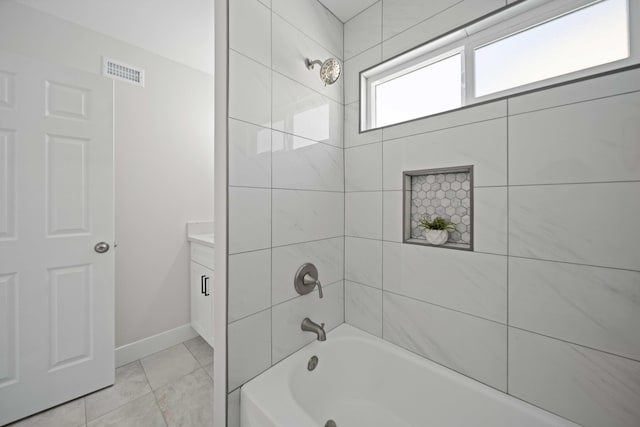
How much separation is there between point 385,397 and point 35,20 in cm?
317

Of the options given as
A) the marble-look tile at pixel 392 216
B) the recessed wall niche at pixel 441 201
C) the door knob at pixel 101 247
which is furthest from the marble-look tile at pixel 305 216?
the door knob at pixel 101 247

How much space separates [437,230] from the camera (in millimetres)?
1232

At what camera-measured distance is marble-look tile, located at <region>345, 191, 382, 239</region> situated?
1478mm

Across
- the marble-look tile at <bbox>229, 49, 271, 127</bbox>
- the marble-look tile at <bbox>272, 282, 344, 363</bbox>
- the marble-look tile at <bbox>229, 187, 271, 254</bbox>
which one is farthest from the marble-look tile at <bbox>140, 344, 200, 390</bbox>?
the marble-look tile at <bbox>229, 49, 271, 127</bbox>

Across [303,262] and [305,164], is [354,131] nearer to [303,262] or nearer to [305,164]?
[305,164]

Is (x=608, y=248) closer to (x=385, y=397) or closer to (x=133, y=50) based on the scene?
(x=385, y=397)

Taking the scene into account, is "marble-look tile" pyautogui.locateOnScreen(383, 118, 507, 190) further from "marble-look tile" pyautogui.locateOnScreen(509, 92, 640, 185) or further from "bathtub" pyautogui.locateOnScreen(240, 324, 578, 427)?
"bathtub" pyautogui.locateOnScreen(240, 324, 578, 427)

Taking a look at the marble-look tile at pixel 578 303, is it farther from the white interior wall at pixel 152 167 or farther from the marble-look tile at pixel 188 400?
the white interior wall at pixel 152 167

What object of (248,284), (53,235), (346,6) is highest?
(346,6)

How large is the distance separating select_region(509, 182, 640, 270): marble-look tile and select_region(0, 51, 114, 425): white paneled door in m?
2.32

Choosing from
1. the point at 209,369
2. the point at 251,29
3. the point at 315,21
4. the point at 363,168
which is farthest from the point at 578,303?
the point at 209,369

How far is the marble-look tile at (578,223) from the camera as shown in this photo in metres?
0.83

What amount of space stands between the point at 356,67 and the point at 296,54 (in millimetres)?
451

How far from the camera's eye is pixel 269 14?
1.20m
